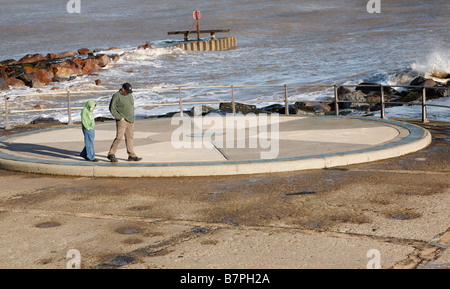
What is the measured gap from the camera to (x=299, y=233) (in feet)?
23.0

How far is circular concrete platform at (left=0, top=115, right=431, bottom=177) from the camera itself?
10797mm

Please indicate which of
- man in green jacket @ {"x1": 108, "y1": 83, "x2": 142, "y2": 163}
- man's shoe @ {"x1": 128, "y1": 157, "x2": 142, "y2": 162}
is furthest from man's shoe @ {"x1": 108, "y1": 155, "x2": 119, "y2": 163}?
man's shoe @ {"x1": 128, "y1": 157, "x2": 142, "y2": 162}

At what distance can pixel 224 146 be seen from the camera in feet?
42.0

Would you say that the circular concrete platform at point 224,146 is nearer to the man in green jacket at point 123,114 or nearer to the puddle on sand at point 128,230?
the man in green jacket at point 123,114

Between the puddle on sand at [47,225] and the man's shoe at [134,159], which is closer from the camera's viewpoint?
the puddle on sand at [47,225]

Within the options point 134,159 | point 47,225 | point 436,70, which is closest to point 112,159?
point 134,159

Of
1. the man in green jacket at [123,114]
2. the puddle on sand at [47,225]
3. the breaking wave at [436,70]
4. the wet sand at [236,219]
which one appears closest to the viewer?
the wet sand at [236,219]

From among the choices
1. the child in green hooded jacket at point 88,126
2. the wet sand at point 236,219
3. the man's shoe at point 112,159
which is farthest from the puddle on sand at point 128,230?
the child in green hooded jacket at point 88,126

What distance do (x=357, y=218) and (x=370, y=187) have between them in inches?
73.2

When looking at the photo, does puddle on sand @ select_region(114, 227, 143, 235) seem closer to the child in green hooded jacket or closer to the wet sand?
the wet sand

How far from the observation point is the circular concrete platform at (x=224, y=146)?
10797 millimetres

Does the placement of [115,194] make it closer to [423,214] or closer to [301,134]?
[423,214]

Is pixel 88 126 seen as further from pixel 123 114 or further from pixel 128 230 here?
pixel 128 230
